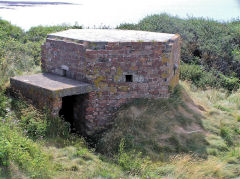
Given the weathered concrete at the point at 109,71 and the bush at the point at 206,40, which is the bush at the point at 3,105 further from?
the bush at the point at 206,40

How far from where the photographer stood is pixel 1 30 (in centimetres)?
1611

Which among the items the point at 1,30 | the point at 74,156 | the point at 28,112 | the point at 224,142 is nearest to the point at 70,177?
the point at 74,156

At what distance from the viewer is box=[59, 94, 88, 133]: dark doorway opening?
7945 millimetres

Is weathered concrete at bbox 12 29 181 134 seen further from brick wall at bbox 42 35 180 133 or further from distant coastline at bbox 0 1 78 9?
distant coastline at bbox 0 1 78 9

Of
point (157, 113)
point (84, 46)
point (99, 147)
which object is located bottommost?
point (99, 147)

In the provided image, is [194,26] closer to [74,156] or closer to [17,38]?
[17,38]

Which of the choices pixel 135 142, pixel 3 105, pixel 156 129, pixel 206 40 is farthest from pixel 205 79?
pixel 3 105

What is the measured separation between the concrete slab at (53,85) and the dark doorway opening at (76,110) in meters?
0.40

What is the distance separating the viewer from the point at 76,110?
8.21 meters

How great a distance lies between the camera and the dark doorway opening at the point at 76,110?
26.1 feet

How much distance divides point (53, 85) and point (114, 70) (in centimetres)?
A: 152

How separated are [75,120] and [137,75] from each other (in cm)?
204

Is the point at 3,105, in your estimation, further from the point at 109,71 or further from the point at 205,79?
the point at 205,79

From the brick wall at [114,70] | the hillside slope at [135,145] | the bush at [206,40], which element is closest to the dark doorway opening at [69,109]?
the brick wall at [114,70]
